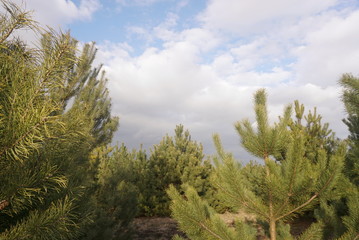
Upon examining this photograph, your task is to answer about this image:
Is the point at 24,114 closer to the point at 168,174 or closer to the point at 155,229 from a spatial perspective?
the point at 155,229

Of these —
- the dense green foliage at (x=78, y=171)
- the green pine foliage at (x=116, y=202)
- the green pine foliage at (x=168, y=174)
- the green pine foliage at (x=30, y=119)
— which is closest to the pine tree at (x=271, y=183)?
the dense green foliage at (x=78, y=171)

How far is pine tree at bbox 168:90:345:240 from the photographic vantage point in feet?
8.25

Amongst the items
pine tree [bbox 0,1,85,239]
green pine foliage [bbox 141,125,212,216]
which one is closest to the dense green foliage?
pine tree [bbox 0,1,85,239]

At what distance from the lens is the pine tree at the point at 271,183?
99.0 inches

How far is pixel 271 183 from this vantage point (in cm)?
257

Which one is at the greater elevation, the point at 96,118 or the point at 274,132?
the point at 96,118

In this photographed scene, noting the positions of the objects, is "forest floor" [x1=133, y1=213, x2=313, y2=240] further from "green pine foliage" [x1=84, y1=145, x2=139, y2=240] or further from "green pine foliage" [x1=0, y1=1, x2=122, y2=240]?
"green pine foliage" [x1=0, y1=1, x2=122, y2=240]

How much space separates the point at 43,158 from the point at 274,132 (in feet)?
7.77

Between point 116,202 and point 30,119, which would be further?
point 116,202

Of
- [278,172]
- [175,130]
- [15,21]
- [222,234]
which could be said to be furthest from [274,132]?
[175,130]

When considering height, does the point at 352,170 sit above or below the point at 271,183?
above

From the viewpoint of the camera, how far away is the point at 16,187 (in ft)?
5.96

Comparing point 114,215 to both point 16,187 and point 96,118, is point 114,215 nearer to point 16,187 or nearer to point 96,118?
point 16,187

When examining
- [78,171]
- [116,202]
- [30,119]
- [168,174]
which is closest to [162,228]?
[168,174]
